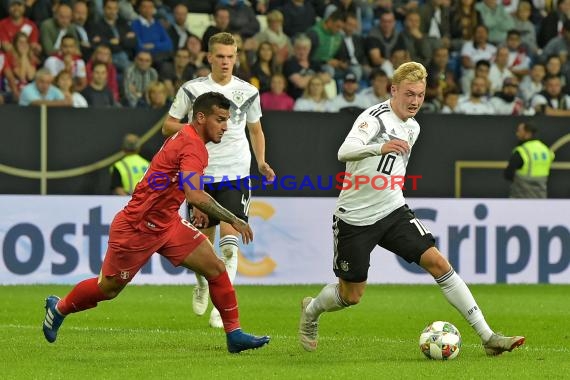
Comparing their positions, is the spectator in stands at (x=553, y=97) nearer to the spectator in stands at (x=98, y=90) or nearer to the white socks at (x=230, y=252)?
the spectator in stands at (x=98, y=90)

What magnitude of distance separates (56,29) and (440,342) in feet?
36.5

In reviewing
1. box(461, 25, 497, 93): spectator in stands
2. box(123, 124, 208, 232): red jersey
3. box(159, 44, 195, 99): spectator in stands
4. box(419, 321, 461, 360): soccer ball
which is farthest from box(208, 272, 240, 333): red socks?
box(461, 25, 497, 93): spectator in stands

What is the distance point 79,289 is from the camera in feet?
30.6

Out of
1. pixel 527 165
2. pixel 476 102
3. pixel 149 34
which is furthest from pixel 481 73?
pixel 149 34

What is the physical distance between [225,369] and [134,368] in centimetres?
59

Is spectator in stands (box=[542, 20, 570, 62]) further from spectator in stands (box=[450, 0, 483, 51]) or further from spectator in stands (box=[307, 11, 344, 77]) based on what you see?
spectator in stands (box=[307, 11, 344, 77])

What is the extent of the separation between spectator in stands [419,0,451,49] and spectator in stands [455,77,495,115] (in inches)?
72.1

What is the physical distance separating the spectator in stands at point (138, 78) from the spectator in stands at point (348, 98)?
2.58 meters

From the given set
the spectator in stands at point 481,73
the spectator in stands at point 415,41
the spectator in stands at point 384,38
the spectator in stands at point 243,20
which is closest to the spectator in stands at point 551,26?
the spectator in stands at point 481,73

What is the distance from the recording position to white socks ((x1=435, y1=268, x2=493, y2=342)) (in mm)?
9109

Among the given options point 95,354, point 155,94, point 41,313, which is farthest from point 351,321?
point 155,94

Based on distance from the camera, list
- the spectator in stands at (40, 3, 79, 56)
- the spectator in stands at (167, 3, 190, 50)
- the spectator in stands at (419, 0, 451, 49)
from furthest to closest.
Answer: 1. the spectator in stands at (419, 0, 451, 49)
2. the spectator in stands at (167, 3, 190, 50)
3. the spectator in stands at (40, 3, 79, 56)

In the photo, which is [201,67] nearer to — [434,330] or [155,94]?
[155,94]

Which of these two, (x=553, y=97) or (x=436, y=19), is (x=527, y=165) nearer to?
(x=553, y=97)
